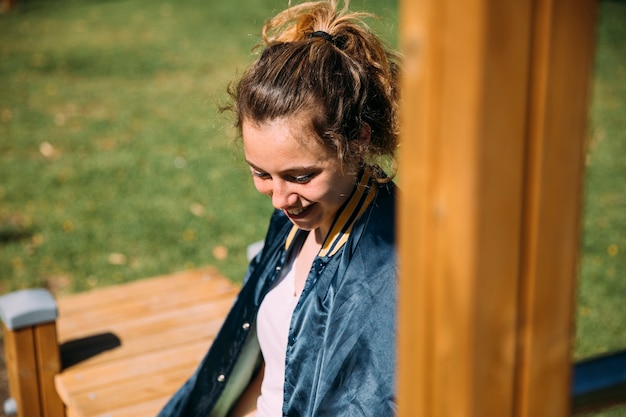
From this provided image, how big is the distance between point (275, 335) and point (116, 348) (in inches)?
43.9

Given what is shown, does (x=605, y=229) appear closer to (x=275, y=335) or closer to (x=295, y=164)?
(x=275, y=335)

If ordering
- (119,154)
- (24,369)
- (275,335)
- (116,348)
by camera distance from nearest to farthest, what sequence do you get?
(275,335) → (24,369) → (116,348) → (119,154)

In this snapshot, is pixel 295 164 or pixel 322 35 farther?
pixel 322 35

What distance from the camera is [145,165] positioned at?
287 inches

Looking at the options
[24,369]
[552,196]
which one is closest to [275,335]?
[24,369]

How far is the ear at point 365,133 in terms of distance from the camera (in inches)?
89.9

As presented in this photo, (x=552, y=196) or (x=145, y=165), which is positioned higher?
(x=552, y=196)

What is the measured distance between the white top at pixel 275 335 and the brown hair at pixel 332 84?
537 mm

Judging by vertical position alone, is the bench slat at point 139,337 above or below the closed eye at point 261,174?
below

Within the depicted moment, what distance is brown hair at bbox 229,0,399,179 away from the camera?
86.7 inches

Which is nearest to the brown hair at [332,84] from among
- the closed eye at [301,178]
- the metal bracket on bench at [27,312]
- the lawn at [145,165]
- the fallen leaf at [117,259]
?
the closed eye at [301,178]

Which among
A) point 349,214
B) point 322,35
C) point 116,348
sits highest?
point 322,35

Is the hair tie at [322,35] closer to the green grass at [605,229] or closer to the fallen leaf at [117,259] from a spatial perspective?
the green grass at [605,229]

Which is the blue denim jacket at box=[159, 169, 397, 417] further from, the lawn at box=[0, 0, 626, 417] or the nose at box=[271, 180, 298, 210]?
the lawn at box=[0, 0, 626, 417]
